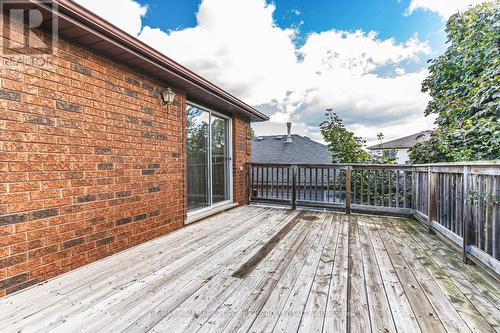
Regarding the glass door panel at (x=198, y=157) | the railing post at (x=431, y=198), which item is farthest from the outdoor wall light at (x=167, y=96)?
the railing post at (x=431, y=198)

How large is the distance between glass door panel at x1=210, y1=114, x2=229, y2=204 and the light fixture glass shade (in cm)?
138

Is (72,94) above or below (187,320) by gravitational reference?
above

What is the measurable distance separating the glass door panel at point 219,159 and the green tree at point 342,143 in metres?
3.47

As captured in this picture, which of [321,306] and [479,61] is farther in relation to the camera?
[479,61]

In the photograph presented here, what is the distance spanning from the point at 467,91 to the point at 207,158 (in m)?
5.31

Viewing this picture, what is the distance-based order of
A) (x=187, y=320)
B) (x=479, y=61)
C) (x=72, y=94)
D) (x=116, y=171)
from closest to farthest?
(x=187, y=320) → (x=72, y=94) → (x=116, y=171) → (x=479, y=61)

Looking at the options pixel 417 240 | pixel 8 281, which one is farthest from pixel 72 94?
pixel 417 240

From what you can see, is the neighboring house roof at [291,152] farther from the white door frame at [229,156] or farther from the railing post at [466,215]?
the railing post at [466,215]

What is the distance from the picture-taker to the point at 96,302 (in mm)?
1596

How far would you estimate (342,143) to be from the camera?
6.62 meters

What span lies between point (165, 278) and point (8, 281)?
113 cm

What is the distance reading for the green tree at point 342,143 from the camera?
6.35m

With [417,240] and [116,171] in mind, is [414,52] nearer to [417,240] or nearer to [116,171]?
[417,240]

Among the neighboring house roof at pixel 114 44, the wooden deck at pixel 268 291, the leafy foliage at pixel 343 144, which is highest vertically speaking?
the neighboring house roof at pixel 114 44
